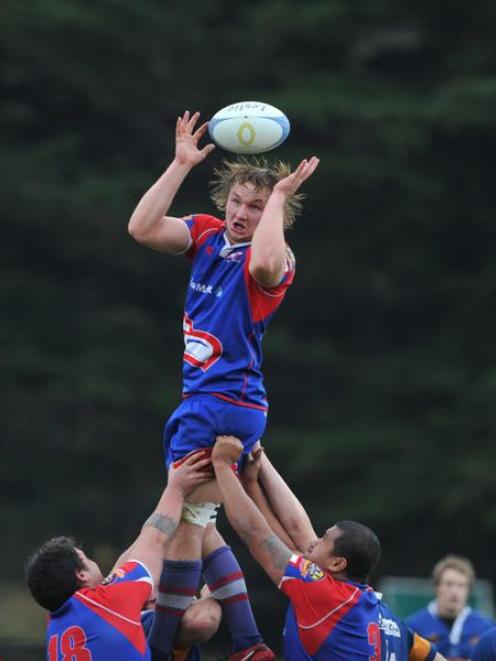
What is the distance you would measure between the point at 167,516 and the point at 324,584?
714mm

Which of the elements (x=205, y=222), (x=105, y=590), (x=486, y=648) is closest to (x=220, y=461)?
(x=105, y=590)

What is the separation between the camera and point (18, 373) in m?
20.0

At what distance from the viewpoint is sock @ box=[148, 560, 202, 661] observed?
20.2ft

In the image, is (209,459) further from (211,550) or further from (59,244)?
(59,244)

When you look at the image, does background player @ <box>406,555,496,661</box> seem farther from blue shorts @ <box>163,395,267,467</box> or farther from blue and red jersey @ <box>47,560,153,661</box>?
blue and red jersey @ <box>47,560,153,661</box>

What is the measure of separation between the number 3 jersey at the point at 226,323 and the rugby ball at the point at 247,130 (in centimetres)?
39

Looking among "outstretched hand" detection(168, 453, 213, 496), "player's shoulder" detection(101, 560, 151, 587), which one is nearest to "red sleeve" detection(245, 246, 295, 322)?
"outstretched hand" detection(168, 453, 213, 496)

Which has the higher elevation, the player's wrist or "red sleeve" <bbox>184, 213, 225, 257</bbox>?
"red sleeve" <bbox>184, 213, 225, 257</bbox>

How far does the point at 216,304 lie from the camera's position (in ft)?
19.8

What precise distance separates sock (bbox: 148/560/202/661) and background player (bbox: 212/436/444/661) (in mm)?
268

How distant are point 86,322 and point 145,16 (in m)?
4.19

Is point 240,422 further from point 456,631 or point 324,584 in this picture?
point 456,631

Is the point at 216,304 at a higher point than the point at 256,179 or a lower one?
lower

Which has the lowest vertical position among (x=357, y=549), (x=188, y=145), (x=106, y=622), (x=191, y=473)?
(x=106, y=622)
